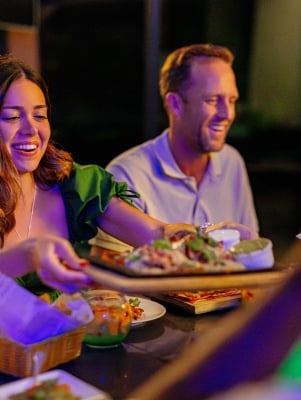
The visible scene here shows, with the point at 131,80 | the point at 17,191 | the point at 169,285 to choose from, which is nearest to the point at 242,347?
the point at 169,285

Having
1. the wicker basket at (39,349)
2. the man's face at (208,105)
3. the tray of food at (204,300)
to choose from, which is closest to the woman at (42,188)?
the tray of food at (204,300)

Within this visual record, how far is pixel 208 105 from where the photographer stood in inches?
137

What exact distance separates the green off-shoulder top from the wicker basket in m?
0.68

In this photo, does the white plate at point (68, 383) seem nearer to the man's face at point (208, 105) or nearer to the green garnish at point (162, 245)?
the green garnish at point (162, 245)

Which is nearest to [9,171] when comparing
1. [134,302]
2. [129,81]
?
[134,302]

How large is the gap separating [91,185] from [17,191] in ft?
0.96

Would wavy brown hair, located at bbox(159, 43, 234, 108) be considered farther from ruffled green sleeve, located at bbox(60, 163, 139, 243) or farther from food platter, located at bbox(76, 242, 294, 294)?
food platter, located at bbox(76, 242, 294, 294)

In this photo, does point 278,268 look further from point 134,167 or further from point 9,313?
point 134,167

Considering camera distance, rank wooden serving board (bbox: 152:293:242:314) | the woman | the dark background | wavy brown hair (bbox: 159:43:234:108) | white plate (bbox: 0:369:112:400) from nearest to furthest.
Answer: white plate (bbox: 0:369:112:400)
wooden serving board (bbox: 152:293:242:314)
the woman
wavy brown hair (bbox: 159:43:234:108)
the dark background

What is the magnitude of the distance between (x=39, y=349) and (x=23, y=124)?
0.84 meters

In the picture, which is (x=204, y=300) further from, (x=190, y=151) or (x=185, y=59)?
(x=185, y=59)

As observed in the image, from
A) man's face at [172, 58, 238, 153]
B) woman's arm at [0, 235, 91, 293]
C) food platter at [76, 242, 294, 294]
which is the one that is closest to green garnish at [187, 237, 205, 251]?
food platter at [76, 242, 294, 294]

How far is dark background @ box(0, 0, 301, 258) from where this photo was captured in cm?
564

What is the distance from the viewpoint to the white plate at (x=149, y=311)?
2.04 meters
